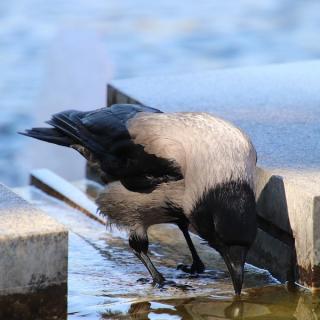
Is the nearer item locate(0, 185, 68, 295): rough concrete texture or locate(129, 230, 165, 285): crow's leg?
locate(0, 185, 68, 295): rough concrete texture

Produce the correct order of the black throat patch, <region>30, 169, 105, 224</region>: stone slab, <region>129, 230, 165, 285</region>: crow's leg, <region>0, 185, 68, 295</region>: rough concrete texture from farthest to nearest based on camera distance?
<region>30, 169, 105, 224</region>: stone slab, <region>129, 230, 165, 285</region>: crow's leg, the black throat patch, <region>0, 185, 68, 295</region>: rough concrete texture

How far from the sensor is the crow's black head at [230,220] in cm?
496

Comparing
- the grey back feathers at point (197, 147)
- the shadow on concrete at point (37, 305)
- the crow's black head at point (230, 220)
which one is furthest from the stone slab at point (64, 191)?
the shadow on concrete at point (37, 305)

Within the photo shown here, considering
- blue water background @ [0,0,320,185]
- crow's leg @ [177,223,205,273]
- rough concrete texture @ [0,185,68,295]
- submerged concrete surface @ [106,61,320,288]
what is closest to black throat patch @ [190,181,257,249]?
submerged concrete surface @ [106,61,320,288]

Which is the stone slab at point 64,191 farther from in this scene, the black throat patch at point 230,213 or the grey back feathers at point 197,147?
the black throat patch at point 230,213

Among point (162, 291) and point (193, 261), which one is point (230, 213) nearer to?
point (162, 291)

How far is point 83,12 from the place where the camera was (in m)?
14.6

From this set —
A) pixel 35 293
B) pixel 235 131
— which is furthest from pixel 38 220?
pixel 235 131

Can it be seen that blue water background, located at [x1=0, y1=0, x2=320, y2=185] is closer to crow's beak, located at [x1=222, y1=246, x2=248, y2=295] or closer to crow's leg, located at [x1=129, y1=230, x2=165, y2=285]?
crow's leg, located at [x1=129, y1=230, x2=165, y2=285]

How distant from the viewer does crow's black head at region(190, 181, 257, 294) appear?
496cm

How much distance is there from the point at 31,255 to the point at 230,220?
0.81m

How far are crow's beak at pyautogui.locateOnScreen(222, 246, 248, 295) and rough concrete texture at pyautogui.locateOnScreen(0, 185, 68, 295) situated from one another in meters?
0.71

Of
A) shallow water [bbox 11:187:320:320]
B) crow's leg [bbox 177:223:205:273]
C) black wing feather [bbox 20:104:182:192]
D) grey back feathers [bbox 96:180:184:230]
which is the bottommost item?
shallow water [bbox 11:187:320:320]

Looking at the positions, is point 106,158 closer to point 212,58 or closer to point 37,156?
point 37,156
